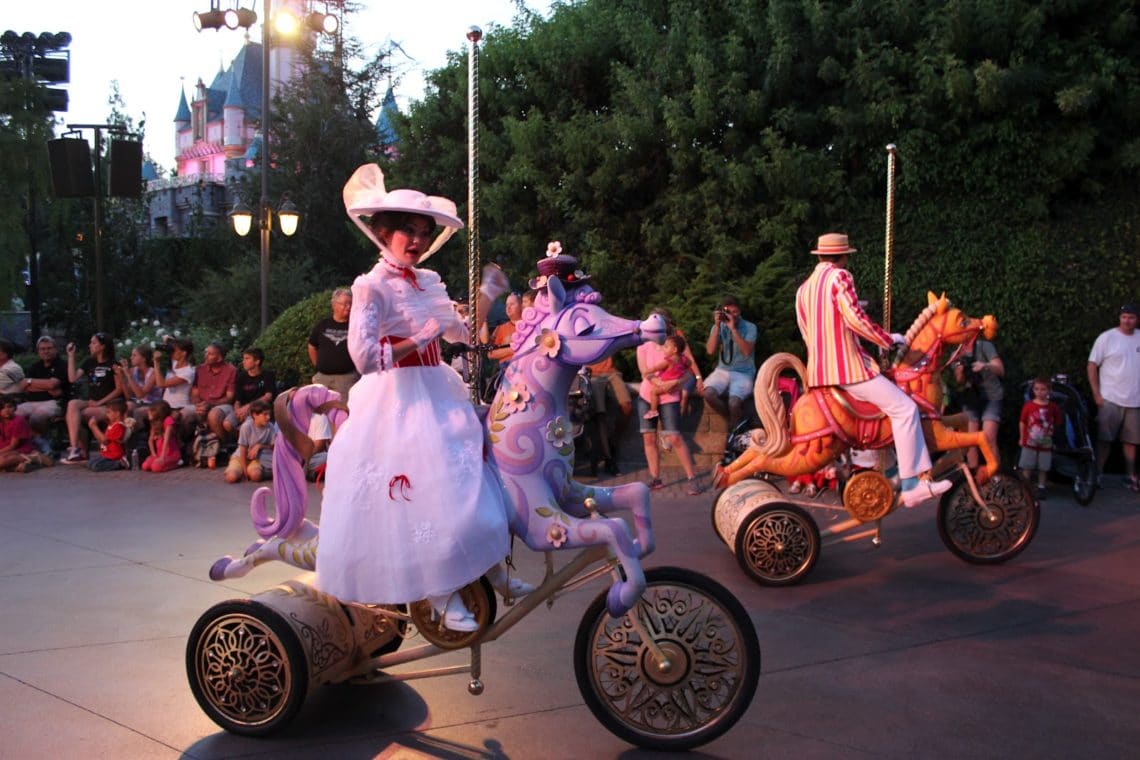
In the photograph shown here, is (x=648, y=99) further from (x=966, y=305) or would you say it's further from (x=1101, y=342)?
(x=1101, y=342)

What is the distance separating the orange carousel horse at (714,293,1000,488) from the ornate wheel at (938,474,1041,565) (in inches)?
7.0

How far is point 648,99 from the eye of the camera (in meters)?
16.2

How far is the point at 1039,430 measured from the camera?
1073 cm

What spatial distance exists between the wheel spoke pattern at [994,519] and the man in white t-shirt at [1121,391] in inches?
148

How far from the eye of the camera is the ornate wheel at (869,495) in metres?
7.58

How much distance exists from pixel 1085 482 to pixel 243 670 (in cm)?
822

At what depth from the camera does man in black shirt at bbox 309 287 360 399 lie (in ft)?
37.3

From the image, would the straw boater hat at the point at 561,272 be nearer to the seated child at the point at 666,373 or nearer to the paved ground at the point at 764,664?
the paved ground at the point at 764,664

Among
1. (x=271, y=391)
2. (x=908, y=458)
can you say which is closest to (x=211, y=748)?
(x=908, y=458)

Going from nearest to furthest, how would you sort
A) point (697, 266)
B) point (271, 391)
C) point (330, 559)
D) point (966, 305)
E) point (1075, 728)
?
point (330, 559) < point (1075, 728) < point (271, 391) < point (966, 305) < point (697, 266)

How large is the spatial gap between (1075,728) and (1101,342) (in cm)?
747

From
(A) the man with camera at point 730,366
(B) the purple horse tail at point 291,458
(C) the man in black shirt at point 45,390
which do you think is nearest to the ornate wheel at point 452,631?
(B) the purple horse tail at point 291,458

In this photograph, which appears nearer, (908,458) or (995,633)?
(995,633)

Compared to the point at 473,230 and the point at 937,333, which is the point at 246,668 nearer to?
the point at 473,230
